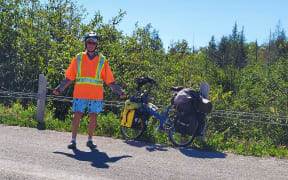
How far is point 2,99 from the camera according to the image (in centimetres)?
1267

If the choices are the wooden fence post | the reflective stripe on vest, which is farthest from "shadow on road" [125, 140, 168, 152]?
the wooden fence post

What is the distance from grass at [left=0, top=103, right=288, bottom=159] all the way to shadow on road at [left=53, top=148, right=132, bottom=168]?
1.65 m

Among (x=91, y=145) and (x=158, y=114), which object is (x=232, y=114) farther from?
(x=91, y=145)

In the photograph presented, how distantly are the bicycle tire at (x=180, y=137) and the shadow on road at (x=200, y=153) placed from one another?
248 mm

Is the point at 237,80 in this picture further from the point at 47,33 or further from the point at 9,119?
the point at 9,119

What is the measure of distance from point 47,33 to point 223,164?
419 inches

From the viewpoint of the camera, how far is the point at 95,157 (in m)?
5.38

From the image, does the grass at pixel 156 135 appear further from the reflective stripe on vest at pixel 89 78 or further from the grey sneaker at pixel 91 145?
the reflective stripe on vest at pixel 89 78

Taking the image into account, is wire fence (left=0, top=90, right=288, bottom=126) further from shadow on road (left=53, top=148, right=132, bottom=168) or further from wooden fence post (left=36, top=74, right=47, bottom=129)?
shadow on road (left=53, top=148, right=132, bottom=168)

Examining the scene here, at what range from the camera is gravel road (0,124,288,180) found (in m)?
4.49

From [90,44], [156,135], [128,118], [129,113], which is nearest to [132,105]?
[129,113]

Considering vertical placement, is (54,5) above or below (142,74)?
above

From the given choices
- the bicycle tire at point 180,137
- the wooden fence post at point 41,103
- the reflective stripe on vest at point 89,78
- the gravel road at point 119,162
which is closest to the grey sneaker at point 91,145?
the gravel road at point 119,162

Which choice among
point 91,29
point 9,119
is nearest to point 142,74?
point 91,29
